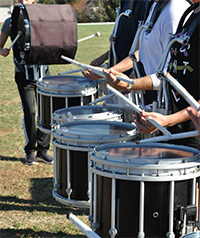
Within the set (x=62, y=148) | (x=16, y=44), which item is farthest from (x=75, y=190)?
(x=16, y=44)

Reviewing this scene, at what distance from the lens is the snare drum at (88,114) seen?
3.97 meters

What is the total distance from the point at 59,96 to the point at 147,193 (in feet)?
7.12

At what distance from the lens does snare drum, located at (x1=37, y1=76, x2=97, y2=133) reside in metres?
4.67

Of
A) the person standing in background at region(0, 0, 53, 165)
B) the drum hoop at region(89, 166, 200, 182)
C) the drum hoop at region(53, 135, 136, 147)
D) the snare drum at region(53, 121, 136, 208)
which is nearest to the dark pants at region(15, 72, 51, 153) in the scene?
the person standing in background at region(0, 0, 53, 165)

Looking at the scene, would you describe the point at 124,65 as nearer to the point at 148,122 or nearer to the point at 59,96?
the point at 59,96

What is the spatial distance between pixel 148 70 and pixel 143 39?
225 millimetres

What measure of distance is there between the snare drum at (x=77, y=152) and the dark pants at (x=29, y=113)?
2.16 metres

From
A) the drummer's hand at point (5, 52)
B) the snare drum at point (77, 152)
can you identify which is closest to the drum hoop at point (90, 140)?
the snare drum at point (77, 152)

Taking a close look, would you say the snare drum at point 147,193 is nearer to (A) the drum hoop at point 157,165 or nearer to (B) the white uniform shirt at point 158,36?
(A) the drum hoop at point 157,165

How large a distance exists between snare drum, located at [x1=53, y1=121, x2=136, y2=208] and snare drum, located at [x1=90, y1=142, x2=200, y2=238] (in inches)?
23.4

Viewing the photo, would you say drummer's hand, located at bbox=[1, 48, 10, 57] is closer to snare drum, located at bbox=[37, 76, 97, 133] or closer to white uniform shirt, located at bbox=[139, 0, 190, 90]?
snare drum, located at bbox=[37, 76, 97, 133]

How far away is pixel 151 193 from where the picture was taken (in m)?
2.66

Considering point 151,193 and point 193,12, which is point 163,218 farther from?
point 193,12

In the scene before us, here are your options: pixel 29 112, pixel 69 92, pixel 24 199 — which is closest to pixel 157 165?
pixel 69 92
